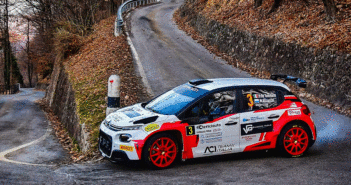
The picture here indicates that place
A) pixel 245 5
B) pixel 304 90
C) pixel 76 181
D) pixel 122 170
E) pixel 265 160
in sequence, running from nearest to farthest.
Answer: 1. pixel 76 181
2. pixel 122 170
3. pixel 265 160
4. pixel 304 90
5. pixel 245 5

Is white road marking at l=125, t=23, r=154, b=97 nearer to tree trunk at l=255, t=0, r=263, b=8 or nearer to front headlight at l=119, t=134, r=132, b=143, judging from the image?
front headlight at l=119, t=134, r=132, b=143

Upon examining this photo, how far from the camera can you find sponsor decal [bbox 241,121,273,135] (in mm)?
7198

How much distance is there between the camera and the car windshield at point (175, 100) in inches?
279

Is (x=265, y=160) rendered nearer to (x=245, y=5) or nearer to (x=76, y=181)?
(x=76, y=181)

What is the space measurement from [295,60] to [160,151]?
31.2 ft

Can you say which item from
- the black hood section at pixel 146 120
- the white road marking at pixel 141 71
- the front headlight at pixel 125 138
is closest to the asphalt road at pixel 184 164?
the white road marking at pixel 141 71

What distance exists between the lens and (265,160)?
23.9ft

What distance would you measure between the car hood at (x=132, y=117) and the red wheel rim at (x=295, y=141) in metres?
2.63

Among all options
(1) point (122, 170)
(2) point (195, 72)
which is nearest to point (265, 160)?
(1) point (122, 170)

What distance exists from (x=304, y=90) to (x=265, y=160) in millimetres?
6961

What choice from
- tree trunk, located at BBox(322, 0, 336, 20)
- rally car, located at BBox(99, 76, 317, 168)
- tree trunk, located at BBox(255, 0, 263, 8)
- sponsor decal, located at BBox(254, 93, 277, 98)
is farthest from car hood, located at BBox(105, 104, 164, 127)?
tree trunk, located at BBox(255, 0, 263, 8)

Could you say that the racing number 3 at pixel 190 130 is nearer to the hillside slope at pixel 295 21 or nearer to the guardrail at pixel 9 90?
the hillside slope at pixel 295 21

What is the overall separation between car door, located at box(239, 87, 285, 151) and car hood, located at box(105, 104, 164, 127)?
1669 mm

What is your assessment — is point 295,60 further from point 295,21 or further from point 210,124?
point 210,124
